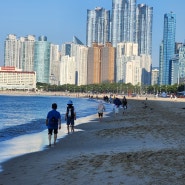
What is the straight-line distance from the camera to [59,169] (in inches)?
398

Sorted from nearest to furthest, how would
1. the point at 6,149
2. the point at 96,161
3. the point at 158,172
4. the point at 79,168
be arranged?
the point at 158,172 < the point at 79,168 < the point at 96,161 < the point at 6,149

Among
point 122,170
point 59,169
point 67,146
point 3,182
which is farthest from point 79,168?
point 67,146

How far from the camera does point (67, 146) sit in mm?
16000

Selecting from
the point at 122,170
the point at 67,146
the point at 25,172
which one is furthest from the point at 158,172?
the point at 67,146

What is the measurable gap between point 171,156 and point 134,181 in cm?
282

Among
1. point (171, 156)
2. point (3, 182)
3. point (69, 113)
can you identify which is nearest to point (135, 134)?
point (69, 113)

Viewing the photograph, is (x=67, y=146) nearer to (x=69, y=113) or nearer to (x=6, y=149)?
(x=6, y=149)

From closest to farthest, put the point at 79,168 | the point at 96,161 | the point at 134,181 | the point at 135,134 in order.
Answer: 1. the point at 134,181
2. the point at 79,168
3. the point at 96,161
4. the point at 135,134

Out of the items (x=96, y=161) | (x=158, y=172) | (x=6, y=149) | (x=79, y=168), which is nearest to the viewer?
(x=158, y=172)

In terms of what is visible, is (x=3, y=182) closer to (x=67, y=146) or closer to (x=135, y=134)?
(x=67, y=146)

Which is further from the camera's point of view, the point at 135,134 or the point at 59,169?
the point at 135,134

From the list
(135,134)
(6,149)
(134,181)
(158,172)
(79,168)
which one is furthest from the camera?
(135,134)

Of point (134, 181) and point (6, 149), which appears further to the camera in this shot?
point (6, 149)

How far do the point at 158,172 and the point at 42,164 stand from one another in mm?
3656
